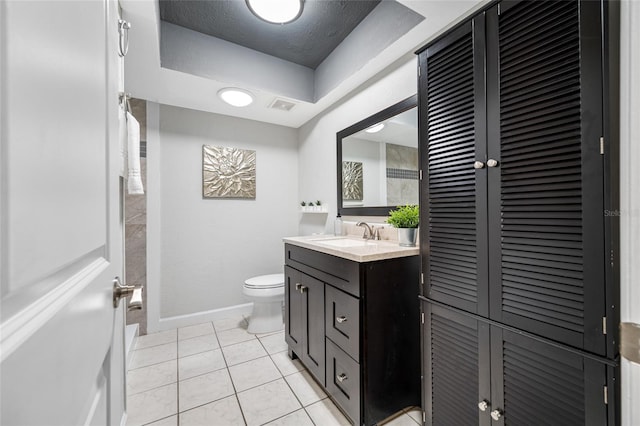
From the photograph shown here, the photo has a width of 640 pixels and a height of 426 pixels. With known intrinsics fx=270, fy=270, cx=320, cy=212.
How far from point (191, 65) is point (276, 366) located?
94.2 inches

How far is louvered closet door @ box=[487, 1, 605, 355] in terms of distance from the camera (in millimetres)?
799

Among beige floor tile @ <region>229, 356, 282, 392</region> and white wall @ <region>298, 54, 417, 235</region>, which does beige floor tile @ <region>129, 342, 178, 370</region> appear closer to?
beige floor tile @ <region>229, 356, 282, 392</region>

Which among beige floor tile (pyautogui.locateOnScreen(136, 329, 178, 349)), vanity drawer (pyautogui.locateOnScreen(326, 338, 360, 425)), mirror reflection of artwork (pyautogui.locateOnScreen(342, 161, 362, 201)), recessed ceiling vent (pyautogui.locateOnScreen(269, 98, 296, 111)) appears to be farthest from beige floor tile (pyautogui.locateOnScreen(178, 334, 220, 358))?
recessed ceiling vent (pyautogui.locateOnScreen(269, 98, 296, 111))

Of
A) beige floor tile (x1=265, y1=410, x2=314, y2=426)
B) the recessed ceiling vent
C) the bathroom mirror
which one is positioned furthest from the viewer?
the recessed ceiling vent

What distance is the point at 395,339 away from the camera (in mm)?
1419

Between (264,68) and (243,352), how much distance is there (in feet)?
8.00

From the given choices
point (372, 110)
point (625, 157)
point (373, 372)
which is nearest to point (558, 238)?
point (625, 157)

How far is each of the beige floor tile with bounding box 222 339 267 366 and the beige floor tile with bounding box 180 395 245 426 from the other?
432 millimetres

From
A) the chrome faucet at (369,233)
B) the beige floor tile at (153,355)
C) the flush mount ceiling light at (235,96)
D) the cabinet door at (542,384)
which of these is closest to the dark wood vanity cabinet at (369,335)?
the cabinet door at (542,384)

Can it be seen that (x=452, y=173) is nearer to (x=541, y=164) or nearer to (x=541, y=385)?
(x=541, y=164)

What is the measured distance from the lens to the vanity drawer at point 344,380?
136 cm

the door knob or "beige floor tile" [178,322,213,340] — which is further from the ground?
the door knob

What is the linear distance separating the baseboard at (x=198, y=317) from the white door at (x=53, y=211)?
2407 millimetres

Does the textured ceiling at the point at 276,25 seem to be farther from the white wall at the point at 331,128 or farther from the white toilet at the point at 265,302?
the white toilet at the point at 265,302
